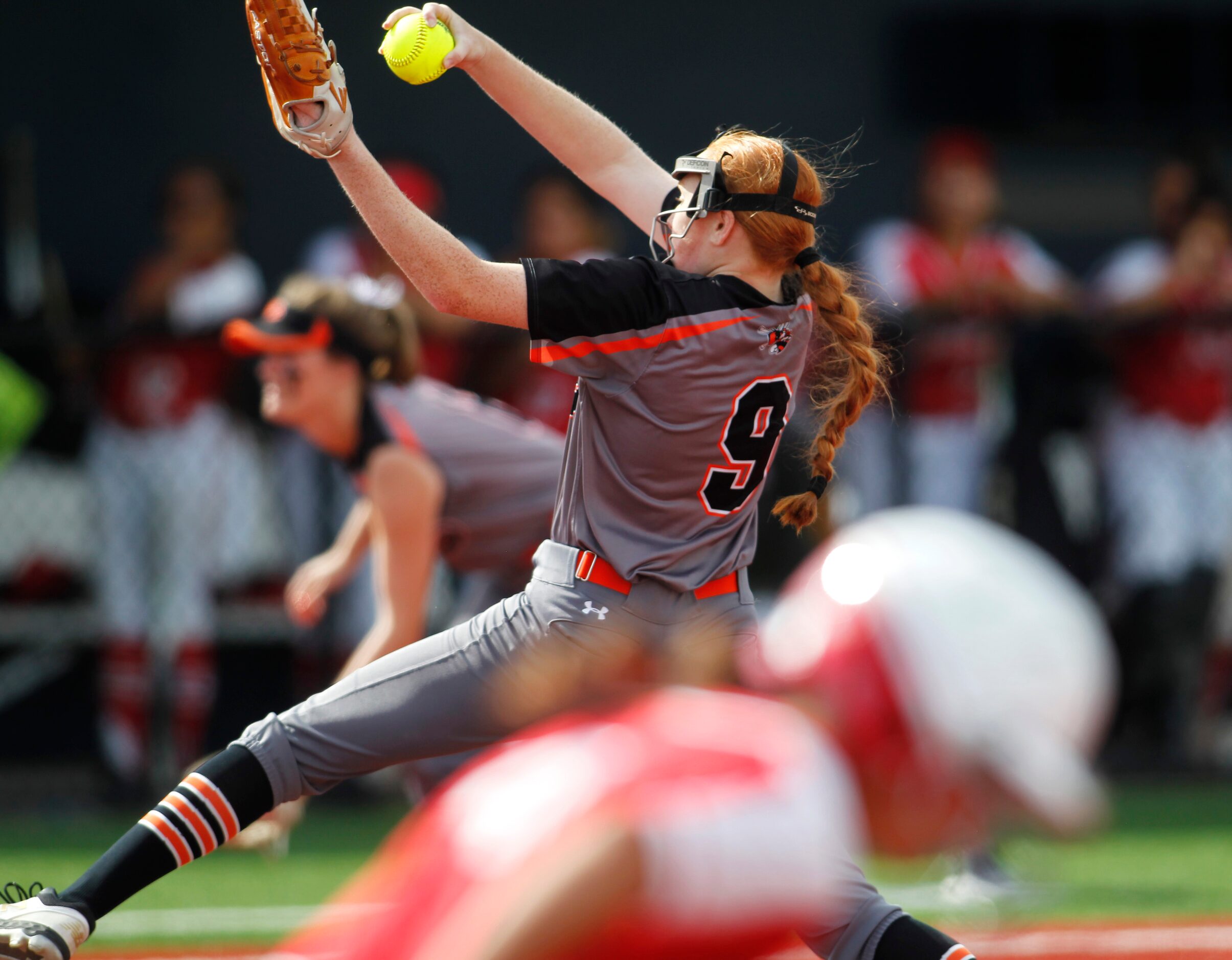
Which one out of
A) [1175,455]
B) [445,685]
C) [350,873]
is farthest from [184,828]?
[1175,455]

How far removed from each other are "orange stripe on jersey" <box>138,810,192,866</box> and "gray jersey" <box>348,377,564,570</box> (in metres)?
1.19

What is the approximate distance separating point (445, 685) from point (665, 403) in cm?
62

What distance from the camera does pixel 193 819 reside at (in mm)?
2879

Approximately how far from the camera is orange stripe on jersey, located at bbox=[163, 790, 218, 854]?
288 cm

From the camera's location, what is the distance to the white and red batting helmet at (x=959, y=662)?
1507 millimetres

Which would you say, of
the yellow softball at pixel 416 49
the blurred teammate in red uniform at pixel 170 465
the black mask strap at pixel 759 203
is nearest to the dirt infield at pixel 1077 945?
the black mask strap at pixel 759 203

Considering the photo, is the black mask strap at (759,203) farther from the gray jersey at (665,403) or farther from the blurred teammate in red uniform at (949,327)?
the blurred teammate in red uniform at (949,327)

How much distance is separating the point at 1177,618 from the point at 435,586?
318 cm

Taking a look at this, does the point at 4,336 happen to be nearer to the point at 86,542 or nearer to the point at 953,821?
the point at 86,542

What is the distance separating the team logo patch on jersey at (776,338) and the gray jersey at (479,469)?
3.85 feet

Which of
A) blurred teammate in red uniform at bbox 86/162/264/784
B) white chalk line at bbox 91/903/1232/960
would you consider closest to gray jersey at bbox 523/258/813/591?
white chalk line at bbox 91/903/1232/960

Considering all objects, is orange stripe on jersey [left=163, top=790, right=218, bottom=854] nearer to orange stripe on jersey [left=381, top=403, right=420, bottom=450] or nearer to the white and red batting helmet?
orange stripe on jersey [left=381, top=403, right=420, bottom=450]

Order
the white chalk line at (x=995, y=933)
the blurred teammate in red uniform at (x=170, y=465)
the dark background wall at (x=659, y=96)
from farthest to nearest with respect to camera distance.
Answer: the dark background wall at (x=659, y=96)
the blurred teammate in red uniform at (x=170, y=465)
the white chalk line at (x=995, y=933)

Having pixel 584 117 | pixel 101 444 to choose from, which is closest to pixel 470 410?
pixel 584 117
